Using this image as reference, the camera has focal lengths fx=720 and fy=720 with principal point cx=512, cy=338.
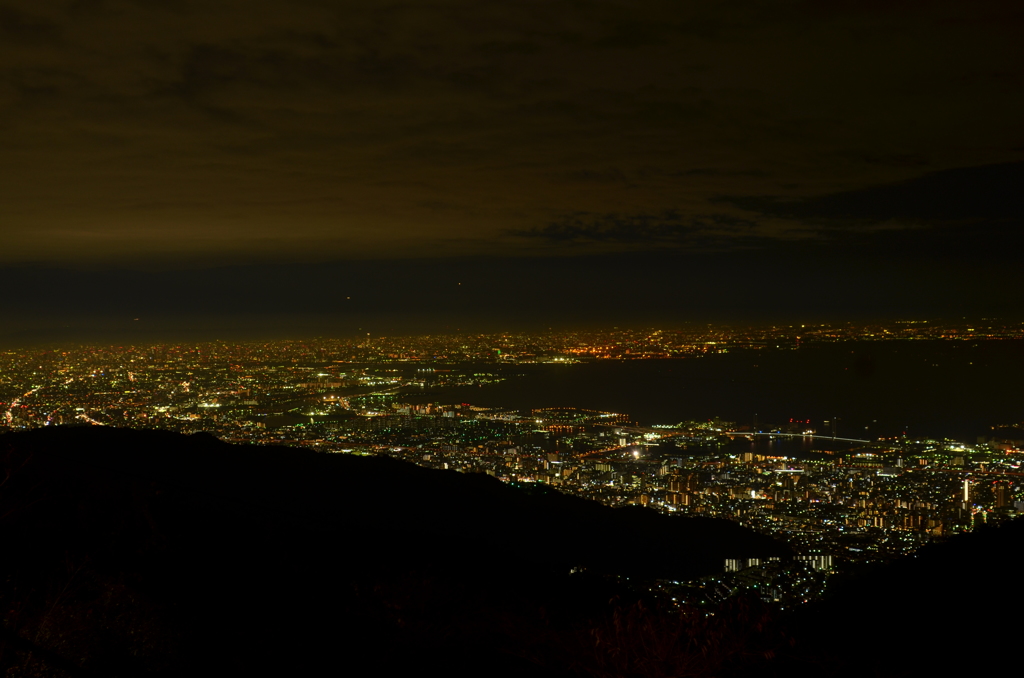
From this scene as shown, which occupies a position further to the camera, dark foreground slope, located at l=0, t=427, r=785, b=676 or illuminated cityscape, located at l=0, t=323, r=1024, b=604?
illuminated cityscape, located at l=0, t=323, r=1024, b=604

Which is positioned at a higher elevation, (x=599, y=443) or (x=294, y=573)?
(x=294, y=573)

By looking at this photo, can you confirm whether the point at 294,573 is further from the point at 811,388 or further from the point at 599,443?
the point at 811,388

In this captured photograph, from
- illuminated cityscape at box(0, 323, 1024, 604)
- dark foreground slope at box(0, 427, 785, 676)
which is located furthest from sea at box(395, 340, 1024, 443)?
dark foreground slope at box(0, 427, 785, 676)

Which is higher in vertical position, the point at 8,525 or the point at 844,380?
the point at 8,525

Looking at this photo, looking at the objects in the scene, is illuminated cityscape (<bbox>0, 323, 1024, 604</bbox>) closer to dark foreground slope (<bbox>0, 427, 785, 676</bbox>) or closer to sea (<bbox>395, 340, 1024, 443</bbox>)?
sea (<bbox>395, 340, 1024, 443</bbox>)

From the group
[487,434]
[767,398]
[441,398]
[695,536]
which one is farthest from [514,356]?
[695,536]

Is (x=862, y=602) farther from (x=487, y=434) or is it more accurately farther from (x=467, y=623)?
(x=487, y=434)

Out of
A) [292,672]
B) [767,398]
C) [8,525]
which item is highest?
[8,525]

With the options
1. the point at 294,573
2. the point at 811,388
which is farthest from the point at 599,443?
the point at 811,388
